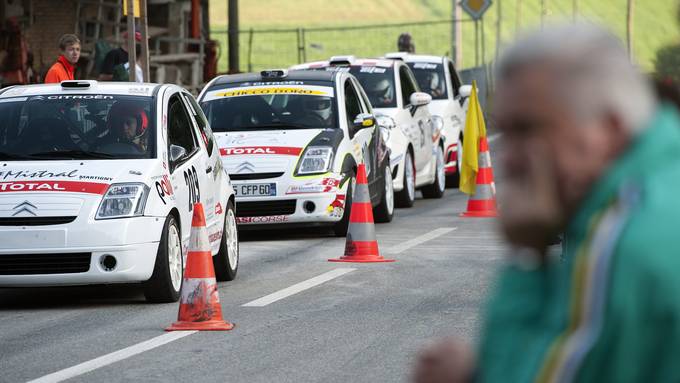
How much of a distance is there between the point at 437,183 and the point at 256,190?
257 inches

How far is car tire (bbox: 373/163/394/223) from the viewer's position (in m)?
17.0

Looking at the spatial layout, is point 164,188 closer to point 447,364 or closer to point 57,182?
point 57,182

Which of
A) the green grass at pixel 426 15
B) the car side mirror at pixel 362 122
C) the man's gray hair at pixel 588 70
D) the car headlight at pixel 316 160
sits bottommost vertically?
the car headlight at pixel 316 160

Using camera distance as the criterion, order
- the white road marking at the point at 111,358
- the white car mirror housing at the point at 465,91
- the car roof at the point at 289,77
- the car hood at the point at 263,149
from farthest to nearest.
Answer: the white car mirror housing at the point at 465,91 → the car roof at the point at 289,77 → the car hood at the point at 263,149 → the white road marking at the point at 111,358

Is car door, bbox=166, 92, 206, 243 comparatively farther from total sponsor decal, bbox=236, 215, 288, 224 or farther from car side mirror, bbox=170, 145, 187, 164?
total sponsor decal, bbox=236, 215, 288, 224

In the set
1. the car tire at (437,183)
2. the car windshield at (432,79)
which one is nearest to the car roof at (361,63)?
the car tire at (437,183)

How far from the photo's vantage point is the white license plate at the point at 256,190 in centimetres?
1497

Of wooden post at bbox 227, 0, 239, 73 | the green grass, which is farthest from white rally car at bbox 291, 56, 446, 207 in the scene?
the green grass

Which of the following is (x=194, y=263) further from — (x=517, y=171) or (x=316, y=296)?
(x=517, y=171)

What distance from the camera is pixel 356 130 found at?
16.2m

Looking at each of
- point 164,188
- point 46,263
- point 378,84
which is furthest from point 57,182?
point 378,84

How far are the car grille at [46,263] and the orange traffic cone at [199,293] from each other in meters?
1.05

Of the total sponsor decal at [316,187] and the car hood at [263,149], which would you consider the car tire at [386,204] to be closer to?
the car hood at [263,149]

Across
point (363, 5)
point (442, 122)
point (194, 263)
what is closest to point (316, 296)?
point (194, 263)
